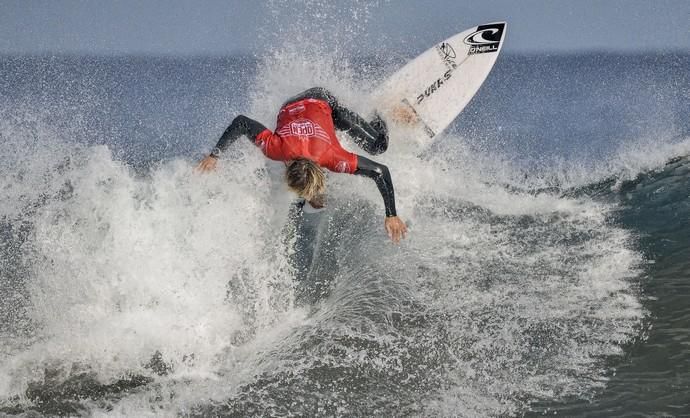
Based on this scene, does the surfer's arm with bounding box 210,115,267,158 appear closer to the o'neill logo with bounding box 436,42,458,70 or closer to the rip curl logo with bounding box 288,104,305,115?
the rip curl logo with bounding box 288,104,305,115

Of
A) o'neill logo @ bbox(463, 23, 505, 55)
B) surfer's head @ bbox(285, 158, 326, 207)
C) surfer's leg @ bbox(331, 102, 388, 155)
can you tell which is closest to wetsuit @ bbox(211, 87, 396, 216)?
surfer's leg @ bbox(331, 102, 388, 155)

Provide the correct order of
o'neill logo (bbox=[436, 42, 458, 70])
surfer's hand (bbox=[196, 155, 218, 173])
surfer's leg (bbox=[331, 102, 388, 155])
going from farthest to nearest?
o'neill logo (bbox=[436, 42, 458, 70]), surfer's leg (bbox=[331, 102, 388, 155]), surfer's hand (bbox=[196, 155, 218, 173])

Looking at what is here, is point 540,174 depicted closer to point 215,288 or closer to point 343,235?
point 343,235

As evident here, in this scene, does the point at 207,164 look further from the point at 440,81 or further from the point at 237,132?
the point at 440,81

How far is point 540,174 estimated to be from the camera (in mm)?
8500

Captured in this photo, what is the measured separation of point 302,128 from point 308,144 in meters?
0.21

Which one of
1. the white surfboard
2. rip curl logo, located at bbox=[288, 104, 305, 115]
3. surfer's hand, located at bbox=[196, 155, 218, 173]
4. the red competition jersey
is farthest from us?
the white surfboard

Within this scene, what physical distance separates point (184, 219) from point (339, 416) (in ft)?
7.72

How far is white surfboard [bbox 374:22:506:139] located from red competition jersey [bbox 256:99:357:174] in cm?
206

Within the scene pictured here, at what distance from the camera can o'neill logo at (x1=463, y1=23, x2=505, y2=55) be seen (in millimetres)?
7754

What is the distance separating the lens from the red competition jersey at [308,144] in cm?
527

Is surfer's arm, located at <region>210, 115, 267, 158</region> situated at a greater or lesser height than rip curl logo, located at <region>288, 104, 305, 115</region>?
lesser

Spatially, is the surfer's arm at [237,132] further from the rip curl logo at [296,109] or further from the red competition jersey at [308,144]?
the rip curl logo at [296,109]

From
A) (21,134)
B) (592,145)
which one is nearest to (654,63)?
(592,145)
